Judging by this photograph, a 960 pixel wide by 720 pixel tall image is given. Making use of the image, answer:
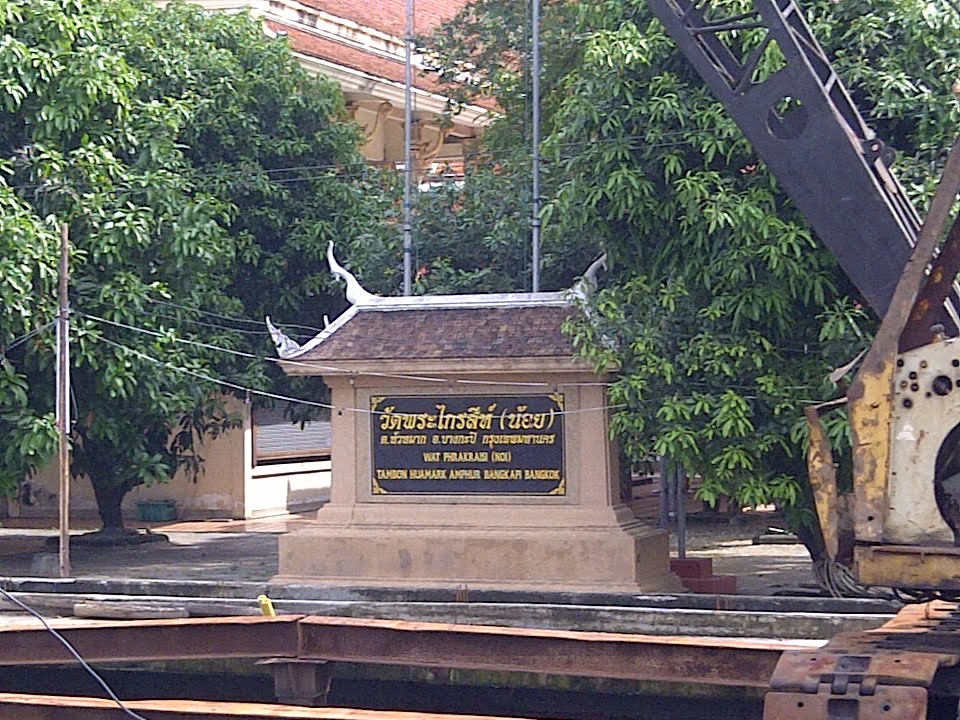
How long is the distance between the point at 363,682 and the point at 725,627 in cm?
348

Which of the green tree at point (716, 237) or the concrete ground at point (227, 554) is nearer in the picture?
the green tree at point (716, 237)

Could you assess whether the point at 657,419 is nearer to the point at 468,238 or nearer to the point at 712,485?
the point at 712,485

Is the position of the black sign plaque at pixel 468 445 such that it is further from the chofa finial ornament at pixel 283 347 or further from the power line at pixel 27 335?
the power line at pixel 27 335

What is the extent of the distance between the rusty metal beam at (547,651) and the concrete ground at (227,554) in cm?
576

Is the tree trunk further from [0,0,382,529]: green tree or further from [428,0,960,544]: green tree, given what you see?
[428,0,960,544]: green tree

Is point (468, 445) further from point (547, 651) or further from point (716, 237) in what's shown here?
point (547, 651)

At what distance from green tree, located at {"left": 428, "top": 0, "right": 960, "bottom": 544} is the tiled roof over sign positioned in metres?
0.97

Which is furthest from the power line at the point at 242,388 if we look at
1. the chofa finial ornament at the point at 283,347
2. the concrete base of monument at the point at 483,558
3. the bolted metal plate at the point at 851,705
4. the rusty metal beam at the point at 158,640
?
the bolted metal plate at the point at 851,705

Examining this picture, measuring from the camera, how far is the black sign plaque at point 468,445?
57.4 feet

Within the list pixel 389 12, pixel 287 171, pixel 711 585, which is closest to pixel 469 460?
pixel 711 585

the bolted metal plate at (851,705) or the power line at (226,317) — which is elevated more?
the power line at (226,317)

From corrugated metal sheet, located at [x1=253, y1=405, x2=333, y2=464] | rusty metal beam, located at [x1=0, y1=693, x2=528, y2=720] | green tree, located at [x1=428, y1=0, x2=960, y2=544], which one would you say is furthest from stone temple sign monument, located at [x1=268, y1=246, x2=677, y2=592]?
corrugated metal sheet, located at [x1=253, y1=405, x2=333, y2=464]

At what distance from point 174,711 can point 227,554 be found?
40.0 feet

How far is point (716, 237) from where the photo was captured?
15430mm
